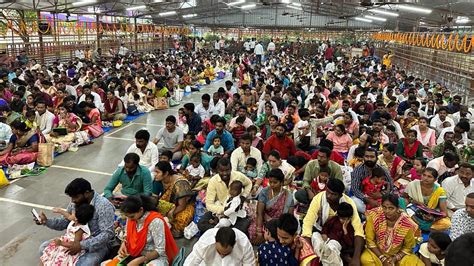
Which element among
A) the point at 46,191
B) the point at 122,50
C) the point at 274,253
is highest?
the point at 122,50

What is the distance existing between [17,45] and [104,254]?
14986 millimetres

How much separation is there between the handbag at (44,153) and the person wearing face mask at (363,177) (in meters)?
4.99

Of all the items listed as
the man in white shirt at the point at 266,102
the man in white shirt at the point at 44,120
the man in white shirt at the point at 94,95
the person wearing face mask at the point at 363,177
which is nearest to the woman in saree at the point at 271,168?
the person wearing face mask at the point at 363,177

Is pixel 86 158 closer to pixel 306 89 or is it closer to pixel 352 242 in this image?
pixel 352 242

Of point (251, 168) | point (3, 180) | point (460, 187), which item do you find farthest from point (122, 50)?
point (460, 187)

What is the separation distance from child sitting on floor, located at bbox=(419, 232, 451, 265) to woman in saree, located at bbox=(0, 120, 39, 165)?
5938mm

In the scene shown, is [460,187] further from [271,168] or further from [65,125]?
[65,125]

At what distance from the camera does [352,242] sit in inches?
146

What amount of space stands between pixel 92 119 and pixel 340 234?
648 cm

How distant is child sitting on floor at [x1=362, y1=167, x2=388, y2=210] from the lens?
15.4 ft

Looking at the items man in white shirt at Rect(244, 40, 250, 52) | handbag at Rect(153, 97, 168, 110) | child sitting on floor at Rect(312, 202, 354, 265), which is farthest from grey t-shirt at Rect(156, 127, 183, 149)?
man in white shirt at Rect(244, 40, 250, 52)

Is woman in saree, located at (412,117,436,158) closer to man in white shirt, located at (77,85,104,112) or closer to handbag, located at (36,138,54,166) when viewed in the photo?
handbag, located at (36,138,54,166)

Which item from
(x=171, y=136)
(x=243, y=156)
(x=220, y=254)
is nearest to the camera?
(x=220, y=254)

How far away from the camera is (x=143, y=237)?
137 inches
